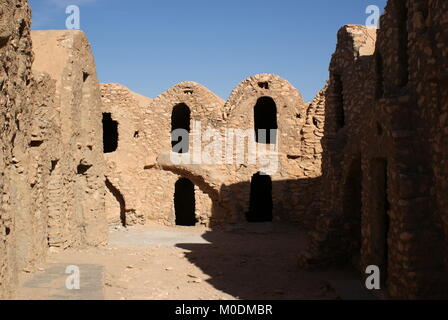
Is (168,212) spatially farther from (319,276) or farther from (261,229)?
(319,276)

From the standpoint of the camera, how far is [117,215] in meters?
18.2

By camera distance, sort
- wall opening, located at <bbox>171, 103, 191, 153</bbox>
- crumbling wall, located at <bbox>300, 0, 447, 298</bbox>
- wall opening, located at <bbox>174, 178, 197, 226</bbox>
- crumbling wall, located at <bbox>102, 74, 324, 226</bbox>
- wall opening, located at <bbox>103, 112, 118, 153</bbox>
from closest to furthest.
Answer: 1. crumbling wall, located at <bbox>300, 0, 447, 298</bbox>
2. crumbling wall, located at <bbox>102, 74, 324, 226</bbox>
3. wall opening, located at <bbox>171, 103, 191, 153</bbox>
4. wall opening, located at <bbox>103, 112, 118, 153</bbox>
5. wall opening, located at <bbox>174, 178, 197, 226</bbox>

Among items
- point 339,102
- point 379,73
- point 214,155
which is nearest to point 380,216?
point 379,73

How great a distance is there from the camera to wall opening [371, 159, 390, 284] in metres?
7.75

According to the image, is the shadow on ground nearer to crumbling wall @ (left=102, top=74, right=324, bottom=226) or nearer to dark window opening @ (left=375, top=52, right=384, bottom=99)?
crumbling wall @ (left=102, top=74, right=324, bottom=226)

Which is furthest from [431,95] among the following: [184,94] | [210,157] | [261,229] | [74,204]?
[184,94]

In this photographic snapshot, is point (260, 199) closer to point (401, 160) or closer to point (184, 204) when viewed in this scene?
point (184, 204)

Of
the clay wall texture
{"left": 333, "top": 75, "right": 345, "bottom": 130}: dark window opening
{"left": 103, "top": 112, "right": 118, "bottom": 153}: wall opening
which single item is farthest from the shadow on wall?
{"left": 103, "top": 112, "right": 118, "bottom": 153}: wall opening

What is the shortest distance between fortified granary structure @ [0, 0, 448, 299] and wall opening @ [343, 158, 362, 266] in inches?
1.0

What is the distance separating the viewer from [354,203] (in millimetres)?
9953

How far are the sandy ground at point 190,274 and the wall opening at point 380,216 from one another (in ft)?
2.12

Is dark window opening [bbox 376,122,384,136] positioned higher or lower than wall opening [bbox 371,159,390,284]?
higher
